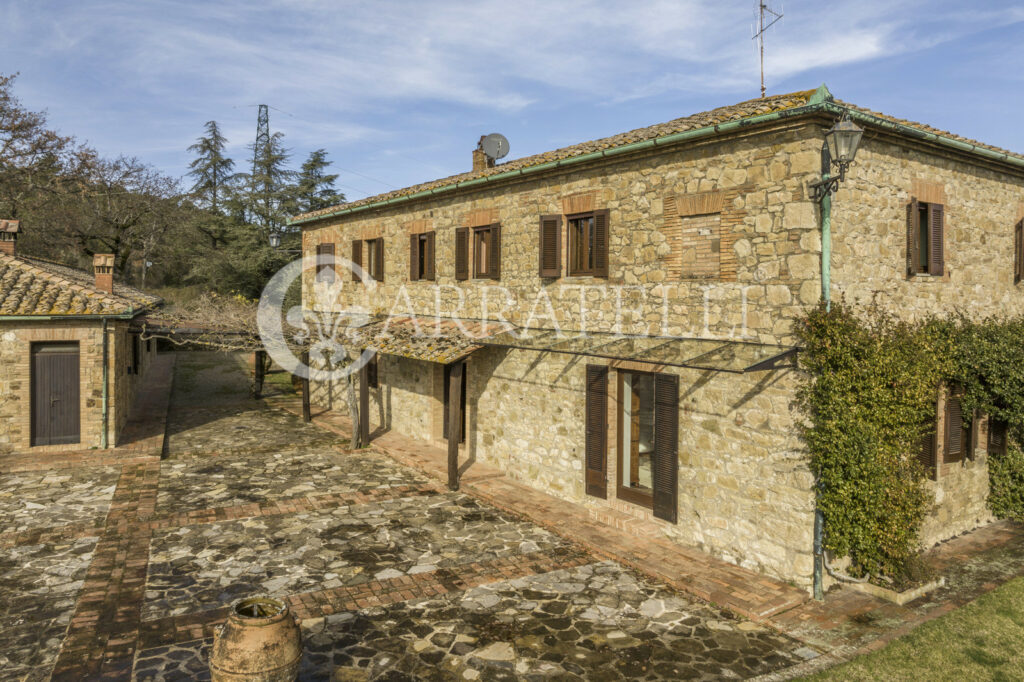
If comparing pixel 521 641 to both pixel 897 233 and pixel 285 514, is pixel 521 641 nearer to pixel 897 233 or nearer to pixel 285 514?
pixel 285 514

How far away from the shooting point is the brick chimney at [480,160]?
15.7 meters

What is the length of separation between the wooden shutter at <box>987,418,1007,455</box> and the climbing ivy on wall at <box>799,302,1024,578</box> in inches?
115

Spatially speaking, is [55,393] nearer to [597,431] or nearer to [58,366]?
[58,366]

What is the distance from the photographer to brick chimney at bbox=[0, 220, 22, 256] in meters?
17.1

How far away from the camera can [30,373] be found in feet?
44.0

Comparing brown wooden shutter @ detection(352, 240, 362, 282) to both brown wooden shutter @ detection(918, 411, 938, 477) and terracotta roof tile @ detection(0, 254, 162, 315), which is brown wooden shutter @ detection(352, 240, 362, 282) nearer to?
terracotta roof tile @ detection(0, 254, 162, 315)

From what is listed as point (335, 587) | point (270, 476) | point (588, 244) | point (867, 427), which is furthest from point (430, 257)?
point (867, 427)

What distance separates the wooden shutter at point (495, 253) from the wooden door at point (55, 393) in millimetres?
9331

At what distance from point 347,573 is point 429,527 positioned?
1.83 m

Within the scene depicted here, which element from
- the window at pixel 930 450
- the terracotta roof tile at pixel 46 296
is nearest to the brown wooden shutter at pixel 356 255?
the terracotta roof tile at pixel 46 296

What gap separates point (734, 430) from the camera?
793cm

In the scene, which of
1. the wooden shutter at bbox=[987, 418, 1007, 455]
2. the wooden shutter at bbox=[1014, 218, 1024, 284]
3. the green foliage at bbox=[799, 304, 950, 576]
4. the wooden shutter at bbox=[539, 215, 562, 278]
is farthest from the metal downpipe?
the wooden shutter at bbox=[1014, 218, 1024, 284]

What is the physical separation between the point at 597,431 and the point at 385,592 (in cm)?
402

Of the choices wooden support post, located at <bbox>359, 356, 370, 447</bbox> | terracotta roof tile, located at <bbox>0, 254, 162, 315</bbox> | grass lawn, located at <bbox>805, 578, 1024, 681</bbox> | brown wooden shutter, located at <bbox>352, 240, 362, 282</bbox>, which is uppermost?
brown wooden shutter, located at <bbox>352, 240, 362, 282</bbox>
